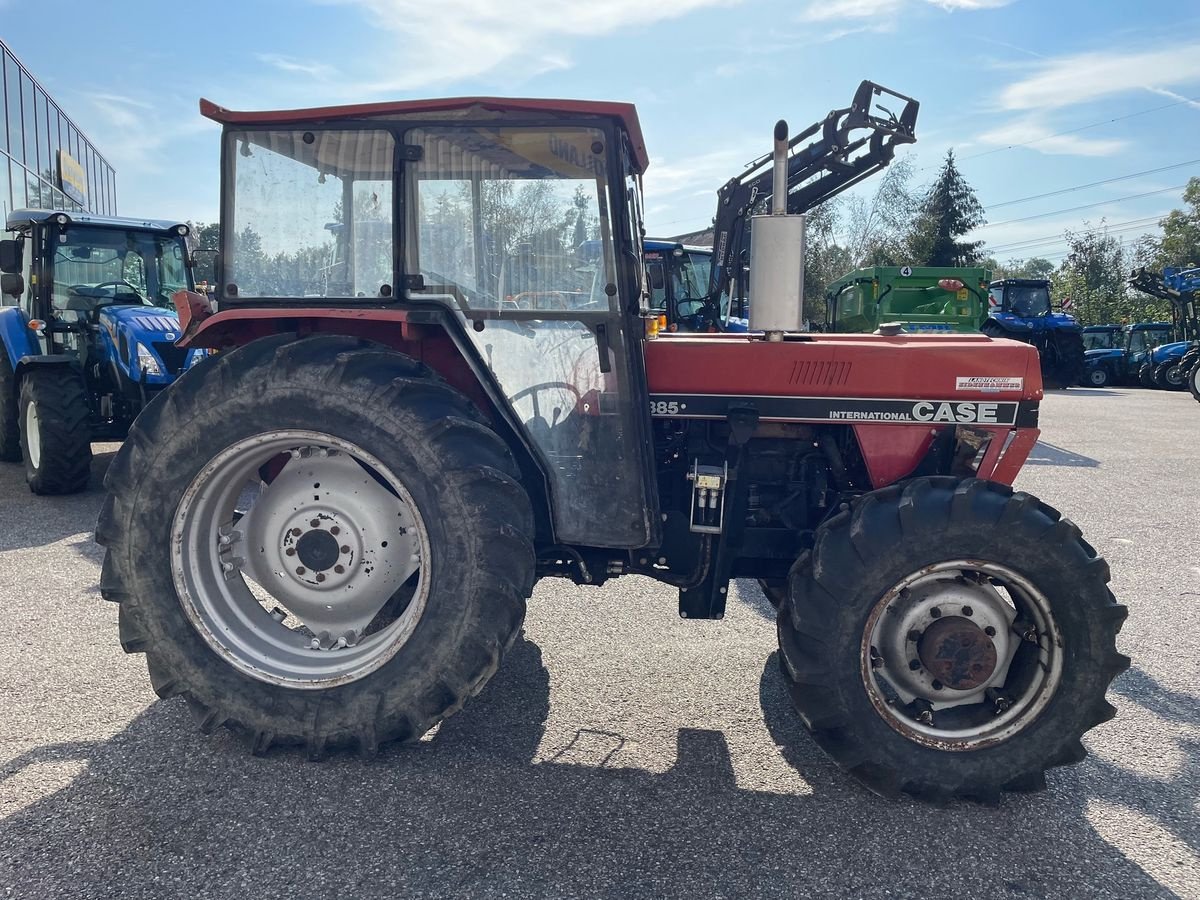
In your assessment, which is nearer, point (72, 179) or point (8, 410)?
point (8, 410)

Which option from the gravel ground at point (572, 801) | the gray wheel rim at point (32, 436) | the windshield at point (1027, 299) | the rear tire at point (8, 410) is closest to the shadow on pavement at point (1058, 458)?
the gravel ground at point (572, 801)

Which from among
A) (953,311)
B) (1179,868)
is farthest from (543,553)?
(953,311)

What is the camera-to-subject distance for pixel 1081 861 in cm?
237

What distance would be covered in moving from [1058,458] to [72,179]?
24169mm

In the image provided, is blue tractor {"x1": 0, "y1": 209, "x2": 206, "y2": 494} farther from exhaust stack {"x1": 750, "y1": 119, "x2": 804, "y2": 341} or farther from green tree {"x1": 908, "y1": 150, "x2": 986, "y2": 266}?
green tree {"x1": 908, "y1": 150, "x2": 986, "y2": 266}

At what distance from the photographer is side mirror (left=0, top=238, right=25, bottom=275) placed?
761cm

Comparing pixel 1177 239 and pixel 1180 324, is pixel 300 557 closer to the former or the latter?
pixel 1180 324

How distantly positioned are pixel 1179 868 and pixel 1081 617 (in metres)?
0.70

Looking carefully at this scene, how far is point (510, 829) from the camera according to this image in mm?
2465

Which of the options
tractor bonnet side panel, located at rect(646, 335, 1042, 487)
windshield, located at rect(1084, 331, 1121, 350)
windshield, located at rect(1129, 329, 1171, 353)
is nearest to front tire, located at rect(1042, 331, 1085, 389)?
windshield, located at rect(1129, 329, 1171, 353)

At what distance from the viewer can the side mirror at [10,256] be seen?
7.61 metres

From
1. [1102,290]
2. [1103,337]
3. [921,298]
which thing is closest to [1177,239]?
[1102,290]

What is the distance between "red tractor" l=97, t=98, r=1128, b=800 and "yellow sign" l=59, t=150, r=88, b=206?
2226 centimetres

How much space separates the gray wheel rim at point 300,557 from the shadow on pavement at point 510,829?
344mm
